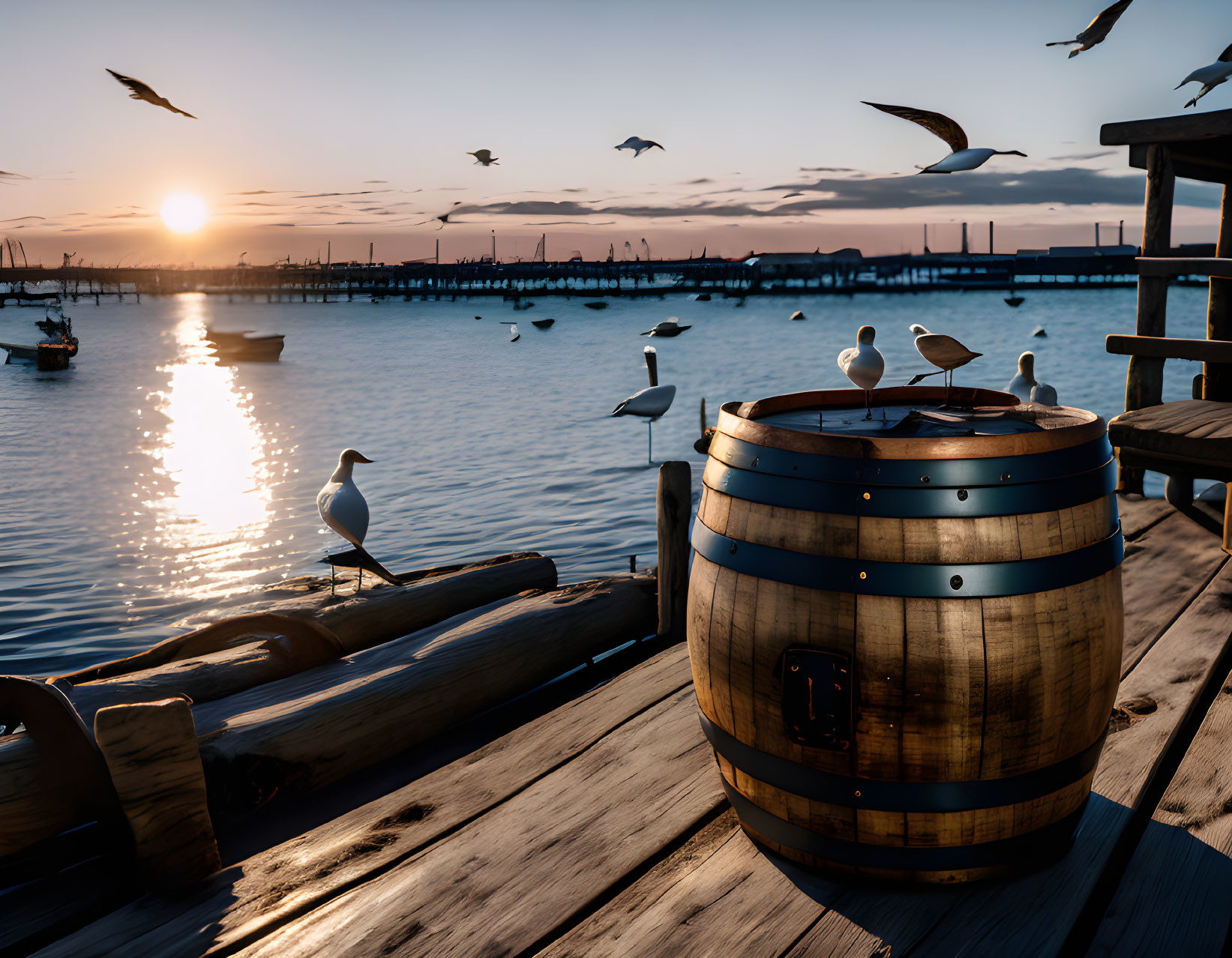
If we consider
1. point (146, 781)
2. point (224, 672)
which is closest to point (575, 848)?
point (146, 781)

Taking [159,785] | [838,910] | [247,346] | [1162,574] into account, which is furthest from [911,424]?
[247,346]

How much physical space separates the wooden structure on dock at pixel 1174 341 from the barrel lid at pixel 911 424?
253 centimetres

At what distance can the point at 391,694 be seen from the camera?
4.51 metres

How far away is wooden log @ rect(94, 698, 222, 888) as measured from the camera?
112 inches

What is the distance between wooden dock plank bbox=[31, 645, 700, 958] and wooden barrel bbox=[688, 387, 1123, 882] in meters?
1.10

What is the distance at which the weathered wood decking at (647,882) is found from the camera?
2.24 meters

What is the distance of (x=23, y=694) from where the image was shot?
11.1ft

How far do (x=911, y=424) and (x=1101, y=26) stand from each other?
6.90 metres

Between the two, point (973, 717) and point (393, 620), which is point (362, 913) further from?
point (393, 620)

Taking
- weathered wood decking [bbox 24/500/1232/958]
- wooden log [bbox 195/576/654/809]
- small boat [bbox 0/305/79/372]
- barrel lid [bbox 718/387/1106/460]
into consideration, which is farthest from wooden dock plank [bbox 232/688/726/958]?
small boat [bbox 0/305/79/372]

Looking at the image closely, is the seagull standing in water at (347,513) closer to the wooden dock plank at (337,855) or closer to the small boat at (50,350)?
the wooden dock plank at (337,855)

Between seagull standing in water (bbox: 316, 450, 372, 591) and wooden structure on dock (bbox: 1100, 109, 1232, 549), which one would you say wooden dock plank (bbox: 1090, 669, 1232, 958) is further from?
seagull standing in water (bbox: 316, 450, 372, 591)

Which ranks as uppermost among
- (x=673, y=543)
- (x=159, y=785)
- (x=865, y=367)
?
(x=865, y=367)

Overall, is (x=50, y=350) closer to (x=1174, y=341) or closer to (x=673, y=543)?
(x=673, y=543)
